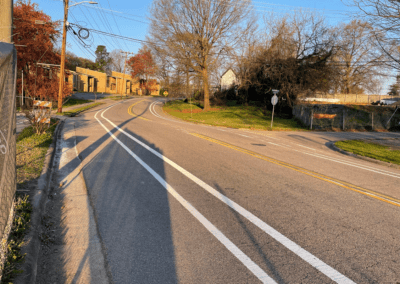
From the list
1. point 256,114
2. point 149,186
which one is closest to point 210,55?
point 256,114

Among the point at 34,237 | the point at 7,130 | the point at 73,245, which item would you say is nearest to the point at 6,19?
the point at 7,130

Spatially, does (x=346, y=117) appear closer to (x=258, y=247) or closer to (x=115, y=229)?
(x=258, y=247)

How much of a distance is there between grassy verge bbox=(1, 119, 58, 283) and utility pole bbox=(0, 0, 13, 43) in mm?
2744

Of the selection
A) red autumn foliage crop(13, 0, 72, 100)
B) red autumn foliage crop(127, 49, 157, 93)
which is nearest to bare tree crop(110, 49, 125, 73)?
red autumn foliage crop(127, 49, 157, 93)

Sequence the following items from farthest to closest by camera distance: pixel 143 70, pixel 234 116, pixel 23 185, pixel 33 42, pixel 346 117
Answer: pixel 143 70, pixel 234 116, pixel 346 117, pixel 33 42, pixel 23 185

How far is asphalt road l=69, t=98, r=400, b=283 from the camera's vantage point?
331 cm

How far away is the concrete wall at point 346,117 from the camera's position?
26375 millimetres

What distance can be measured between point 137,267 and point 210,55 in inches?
1393

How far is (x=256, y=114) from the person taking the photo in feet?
119

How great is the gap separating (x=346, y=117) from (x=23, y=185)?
27.3 m

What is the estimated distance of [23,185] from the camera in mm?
5543

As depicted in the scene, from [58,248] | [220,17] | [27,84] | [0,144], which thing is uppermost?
[220,17]

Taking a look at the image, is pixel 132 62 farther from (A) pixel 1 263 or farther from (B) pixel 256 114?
(A) pixel 1 263

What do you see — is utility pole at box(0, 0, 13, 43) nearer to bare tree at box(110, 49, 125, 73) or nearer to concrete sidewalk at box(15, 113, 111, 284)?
concrete sidewalk at box(15, 113, 111, 284)
